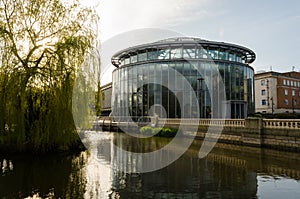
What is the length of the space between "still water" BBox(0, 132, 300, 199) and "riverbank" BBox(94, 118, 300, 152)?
1.79 meters

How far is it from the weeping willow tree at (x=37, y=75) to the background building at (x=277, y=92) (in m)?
55.4

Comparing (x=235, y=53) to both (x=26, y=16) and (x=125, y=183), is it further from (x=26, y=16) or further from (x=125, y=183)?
(x=125, y=183)

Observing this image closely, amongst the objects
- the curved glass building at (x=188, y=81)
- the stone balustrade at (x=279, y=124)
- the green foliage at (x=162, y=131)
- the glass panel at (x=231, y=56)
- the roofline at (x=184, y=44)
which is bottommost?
the green foliage at (x=162, y=131)

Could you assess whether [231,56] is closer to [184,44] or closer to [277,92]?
[184,44]

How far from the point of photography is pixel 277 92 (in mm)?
61688

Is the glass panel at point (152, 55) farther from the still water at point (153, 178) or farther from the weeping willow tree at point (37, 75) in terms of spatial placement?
the still water at point (153, 178)

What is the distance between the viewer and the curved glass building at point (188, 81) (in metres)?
36.4

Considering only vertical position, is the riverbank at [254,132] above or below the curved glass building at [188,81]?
below

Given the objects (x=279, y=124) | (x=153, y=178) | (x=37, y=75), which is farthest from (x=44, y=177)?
(x=279, y=124)

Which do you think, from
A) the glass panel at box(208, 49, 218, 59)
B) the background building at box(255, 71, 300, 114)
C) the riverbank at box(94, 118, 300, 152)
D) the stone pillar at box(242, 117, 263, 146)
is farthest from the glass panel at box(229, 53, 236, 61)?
the background building at box(255, 71, 300, 114)

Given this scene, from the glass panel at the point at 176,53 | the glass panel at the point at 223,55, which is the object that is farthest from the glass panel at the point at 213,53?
the glass panel at the point at 176,53

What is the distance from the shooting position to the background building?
61.7 m

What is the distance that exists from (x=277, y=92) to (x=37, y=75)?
5888 cm

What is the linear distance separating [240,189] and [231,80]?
3206 cm
